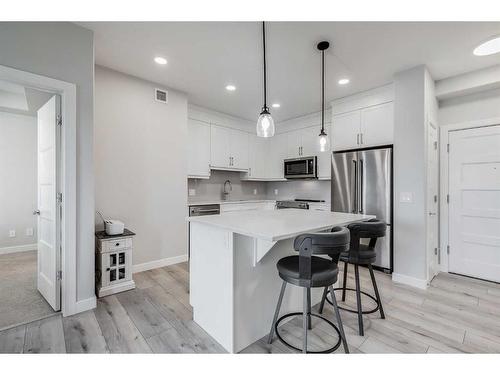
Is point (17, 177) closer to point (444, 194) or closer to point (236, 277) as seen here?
point (236, 277)

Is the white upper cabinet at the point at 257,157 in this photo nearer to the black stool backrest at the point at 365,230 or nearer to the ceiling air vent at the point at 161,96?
the ceiling air vent at the point at 161,96

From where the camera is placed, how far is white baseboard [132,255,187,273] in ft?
10.4

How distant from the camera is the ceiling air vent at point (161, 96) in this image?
3.32 m

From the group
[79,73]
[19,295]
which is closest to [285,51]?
[79,73]

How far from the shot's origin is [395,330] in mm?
1928

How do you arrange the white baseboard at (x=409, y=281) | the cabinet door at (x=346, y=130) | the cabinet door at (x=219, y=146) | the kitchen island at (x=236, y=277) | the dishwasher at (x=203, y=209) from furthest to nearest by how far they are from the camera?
the cabinet door at (x=219, y=146) → the dishwasher at (x=203, y=209) → the cabinet door at (x=346, y=130) → the white baseboard at (x=409, y=281) → the kitchen island at (x=236, y=277)

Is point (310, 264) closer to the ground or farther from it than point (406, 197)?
closer to the ground

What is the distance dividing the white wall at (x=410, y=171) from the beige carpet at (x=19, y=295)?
382 centimetres

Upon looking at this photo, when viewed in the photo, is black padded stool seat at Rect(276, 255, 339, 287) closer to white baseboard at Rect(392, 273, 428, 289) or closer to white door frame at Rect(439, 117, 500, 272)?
white baseboard at Rect(392, 273, 428, 289)

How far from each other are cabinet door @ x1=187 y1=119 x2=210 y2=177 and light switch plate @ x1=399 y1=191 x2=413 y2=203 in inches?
117

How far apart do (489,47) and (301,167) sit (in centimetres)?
283

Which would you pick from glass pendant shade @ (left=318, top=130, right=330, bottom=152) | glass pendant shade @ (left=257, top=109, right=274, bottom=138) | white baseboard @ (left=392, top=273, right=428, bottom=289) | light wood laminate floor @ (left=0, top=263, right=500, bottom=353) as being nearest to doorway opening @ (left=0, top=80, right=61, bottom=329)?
light wood laminate floor @ (left=0, top=263, right=500, bottom=353)

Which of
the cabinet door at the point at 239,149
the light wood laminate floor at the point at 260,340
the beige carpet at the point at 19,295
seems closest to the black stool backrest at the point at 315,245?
the light wood laminate floor at the point at 260,340

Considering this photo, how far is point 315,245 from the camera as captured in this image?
1410 mm
